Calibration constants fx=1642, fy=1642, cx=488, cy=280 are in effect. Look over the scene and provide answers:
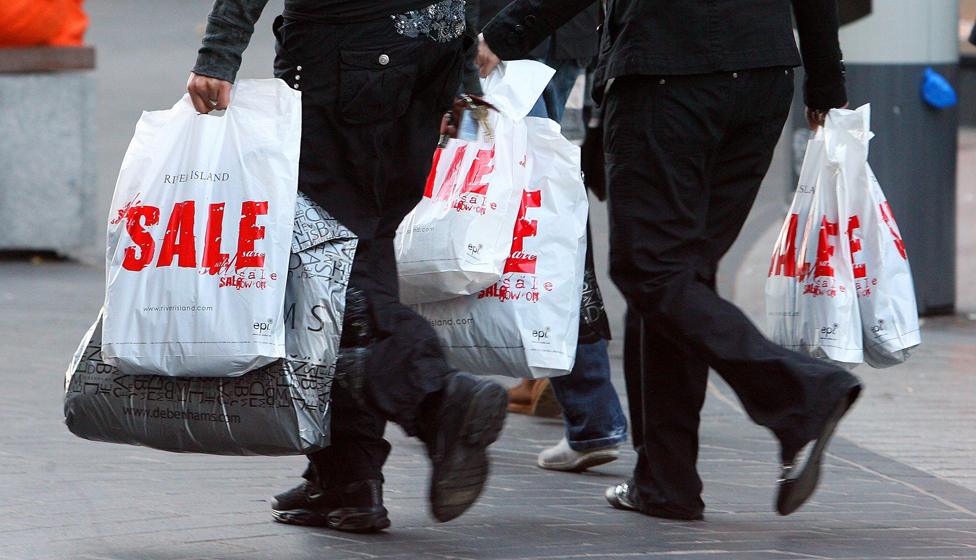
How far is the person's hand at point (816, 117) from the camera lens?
4.11 metres

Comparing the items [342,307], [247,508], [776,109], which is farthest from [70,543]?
[776,109]

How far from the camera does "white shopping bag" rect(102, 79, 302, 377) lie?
344 cm

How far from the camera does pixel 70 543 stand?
3676 millimetres

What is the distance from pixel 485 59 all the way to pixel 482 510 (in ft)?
3.74

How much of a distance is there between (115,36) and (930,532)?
18.4 m

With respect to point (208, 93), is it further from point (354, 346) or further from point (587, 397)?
point (587, 397)

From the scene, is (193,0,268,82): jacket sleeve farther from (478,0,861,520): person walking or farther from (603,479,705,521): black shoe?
(603,479,705,521): black shoe

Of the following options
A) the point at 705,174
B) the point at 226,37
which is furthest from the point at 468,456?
the point at 226,37

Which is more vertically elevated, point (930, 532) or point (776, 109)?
point (776, 109)

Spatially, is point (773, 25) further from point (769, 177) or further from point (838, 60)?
point (769, 177)

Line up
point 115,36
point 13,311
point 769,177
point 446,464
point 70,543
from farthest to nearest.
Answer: point 115,36, point 769,177, point 13,311, point 70,543, point 446,464

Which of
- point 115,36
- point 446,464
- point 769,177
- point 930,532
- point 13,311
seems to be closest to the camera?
point 446,464

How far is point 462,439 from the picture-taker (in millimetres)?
3449

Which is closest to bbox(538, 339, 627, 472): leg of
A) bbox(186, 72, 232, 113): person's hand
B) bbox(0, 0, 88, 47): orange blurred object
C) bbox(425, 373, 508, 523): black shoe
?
bbox(425, 373, 508, 523): black shoe
